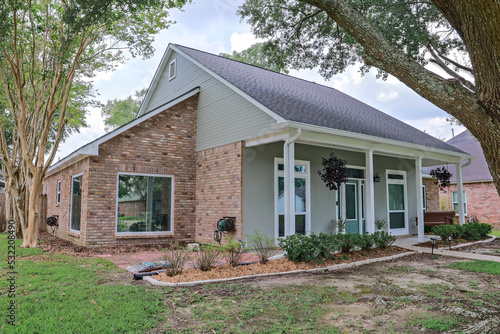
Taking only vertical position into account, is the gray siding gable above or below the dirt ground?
above

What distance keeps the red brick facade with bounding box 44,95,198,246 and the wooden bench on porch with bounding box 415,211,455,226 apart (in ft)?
29.2

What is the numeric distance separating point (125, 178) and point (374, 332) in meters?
8.35

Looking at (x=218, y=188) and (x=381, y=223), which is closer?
(x=218, y=188)

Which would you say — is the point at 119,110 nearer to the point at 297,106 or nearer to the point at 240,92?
the point at 240,92

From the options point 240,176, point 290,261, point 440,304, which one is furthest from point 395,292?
point 240,176

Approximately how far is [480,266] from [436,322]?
464 cm

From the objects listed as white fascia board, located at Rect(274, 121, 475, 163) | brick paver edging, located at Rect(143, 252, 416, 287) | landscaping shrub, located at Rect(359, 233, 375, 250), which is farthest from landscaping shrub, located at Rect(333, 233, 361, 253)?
white fascia board, located at Rect(274, 121, 475, 163)

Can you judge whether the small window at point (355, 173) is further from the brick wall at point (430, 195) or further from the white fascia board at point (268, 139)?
the brick wall at point (430, 195)

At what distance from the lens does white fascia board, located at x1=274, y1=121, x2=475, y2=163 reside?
843 centimetres

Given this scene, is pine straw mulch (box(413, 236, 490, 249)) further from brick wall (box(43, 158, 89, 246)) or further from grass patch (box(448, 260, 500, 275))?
brick wall (box(43, 158, 89, 246))

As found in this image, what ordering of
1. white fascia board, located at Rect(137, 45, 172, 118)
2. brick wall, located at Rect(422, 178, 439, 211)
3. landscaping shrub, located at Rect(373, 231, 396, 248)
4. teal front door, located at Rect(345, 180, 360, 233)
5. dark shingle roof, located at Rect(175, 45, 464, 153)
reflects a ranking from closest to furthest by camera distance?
dark shingle roof, located at Rect(175, 45, 464, 153) → landscaping shrub, located at Rect(373, 231, 396, 248) → teal front door, located at Rect(345, 180, 360, 233) → white fascia board, located at Rect(137, 45, 172, 118) → brick wall, located at Rect(422, 178, 439, 211)

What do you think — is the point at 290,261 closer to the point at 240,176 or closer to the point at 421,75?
the point at 240,176

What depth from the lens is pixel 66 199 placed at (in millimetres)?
12633

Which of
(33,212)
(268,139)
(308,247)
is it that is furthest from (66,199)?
(308,247)
